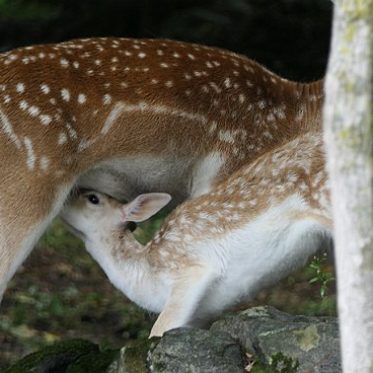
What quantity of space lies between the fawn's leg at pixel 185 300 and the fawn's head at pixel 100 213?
2.23ft

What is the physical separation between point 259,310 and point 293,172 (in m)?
0.74

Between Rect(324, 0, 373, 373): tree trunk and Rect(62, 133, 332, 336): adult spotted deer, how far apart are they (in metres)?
2.25

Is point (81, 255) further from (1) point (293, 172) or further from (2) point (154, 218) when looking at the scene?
(1) point (293, 172)

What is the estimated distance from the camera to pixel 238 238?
6.10m

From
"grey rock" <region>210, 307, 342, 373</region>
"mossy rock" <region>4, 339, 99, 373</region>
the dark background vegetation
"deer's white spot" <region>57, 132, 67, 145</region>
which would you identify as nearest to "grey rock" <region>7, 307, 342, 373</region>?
"grey rock" <region>210, 307, 342, 373</region>

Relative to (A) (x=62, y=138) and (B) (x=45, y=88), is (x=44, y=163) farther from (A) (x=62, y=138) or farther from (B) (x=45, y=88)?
(B) (x=45, y=88)

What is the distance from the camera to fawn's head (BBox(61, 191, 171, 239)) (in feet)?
21.9

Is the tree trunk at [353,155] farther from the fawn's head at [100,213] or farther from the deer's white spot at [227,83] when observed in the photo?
the deer's white spot at [227,83]

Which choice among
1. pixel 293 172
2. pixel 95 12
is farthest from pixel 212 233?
pixel 95 12

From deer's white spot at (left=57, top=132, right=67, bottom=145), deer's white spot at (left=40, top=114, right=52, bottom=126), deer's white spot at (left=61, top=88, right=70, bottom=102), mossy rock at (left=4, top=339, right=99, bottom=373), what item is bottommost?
mossy rock at (left=4, top=339, right=99, bottom=373)

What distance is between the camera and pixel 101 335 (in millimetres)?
7965

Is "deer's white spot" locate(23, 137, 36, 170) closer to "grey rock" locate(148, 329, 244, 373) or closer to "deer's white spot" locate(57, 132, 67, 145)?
"deer's white spot" locate(57, 132, 67, 145)

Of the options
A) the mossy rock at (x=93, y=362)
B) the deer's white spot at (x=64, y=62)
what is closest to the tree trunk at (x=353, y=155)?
the mossy rock at (x=93, y=362)

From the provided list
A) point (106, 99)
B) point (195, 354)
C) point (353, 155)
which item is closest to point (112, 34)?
point (106, 99)
